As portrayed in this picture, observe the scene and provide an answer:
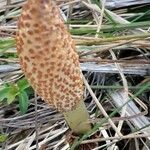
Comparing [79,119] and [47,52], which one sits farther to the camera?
[79,119]

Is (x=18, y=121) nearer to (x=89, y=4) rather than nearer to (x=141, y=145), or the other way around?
(x=141, y=145)

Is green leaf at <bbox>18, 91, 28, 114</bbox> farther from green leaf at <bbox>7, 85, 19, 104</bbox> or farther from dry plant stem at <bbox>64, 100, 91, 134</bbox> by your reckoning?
dry plant stem at <bbox>64, 100, 91, 134</bbox>

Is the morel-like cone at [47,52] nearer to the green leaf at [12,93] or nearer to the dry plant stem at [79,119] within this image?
the dry plant stem at [79,119]

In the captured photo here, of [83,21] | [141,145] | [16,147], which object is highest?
[83,21]

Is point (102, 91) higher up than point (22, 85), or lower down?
lower down

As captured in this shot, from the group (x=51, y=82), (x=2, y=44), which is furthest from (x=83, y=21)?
(x=51, y=82)

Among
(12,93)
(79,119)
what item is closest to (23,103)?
(12,93)

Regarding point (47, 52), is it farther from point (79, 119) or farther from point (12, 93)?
point (12, 93)

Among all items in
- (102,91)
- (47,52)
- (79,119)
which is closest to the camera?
(47,52)
